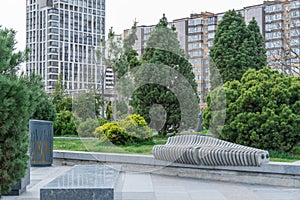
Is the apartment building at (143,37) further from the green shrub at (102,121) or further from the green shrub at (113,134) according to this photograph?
the green shrub at (113,134)

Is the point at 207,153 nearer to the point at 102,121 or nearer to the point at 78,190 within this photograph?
the point at 78,190

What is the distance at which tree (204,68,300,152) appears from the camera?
36.4 feet

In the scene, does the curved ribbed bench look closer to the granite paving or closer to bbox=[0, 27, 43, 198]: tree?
the granite paving

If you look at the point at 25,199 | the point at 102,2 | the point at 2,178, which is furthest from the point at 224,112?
the point at 102,2

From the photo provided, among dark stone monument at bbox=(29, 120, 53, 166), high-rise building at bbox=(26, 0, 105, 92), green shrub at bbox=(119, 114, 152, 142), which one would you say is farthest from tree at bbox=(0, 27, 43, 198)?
high-rise building at bbox=(26, 0, 105, 92)

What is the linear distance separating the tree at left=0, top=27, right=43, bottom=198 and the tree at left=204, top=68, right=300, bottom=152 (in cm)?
736

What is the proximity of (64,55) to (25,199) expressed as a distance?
92.7m

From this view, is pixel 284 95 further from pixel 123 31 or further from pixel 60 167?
pixel 60 167

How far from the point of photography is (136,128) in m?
14.3

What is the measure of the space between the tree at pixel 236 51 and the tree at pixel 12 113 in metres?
14.1

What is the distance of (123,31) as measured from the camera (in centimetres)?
1320

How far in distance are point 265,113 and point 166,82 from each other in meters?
3.41

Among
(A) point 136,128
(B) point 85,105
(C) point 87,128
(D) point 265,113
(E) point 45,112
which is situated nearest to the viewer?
(D) point 265,113

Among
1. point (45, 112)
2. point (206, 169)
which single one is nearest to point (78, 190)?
point (206, 169)
